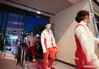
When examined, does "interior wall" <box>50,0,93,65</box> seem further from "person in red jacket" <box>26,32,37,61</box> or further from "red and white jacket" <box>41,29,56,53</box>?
"person in red jacket" <box>26,32,37,61</box>

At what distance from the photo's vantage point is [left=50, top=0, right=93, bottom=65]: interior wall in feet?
13.0

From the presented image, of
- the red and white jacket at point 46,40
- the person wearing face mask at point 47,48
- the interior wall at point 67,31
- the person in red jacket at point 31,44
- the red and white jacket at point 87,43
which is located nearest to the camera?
the red and white jacket at point 87,43

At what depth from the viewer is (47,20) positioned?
18.0 ft

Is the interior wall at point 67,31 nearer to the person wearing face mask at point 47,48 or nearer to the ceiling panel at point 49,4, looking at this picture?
the ceiling panel at point 49,4

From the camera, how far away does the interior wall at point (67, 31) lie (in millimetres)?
3959

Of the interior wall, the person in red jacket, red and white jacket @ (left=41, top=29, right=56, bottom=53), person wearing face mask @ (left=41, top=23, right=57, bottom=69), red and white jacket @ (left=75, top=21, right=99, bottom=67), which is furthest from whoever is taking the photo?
the person in red jacket

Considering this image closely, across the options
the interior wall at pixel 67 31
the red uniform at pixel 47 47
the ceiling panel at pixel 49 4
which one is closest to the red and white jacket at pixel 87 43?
the red uniform at pixel 47 47

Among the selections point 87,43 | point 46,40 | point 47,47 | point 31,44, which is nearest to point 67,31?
Result: point 46,40

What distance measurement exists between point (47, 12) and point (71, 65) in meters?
2.40

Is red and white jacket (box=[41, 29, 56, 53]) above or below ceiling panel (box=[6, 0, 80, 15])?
below

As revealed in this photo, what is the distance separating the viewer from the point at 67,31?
433cm

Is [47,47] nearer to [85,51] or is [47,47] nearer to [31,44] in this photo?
[31,44]

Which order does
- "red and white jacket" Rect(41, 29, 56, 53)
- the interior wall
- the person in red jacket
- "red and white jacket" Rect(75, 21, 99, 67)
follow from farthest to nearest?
1. the person in red jacket
2. the interior wall
3. "red and white jacket" Rect(41, 29, 56, 53)
4. "red and white jacket" Rect(75, 21, 99, 67)

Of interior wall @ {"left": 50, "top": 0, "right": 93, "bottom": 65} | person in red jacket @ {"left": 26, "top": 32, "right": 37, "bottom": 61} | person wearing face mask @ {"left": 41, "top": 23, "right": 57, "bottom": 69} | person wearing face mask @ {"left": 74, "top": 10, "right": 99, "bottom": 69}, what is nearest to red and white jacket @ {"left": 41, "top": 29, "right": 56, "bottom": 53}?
person wearing face mask @ {"left": 41, "top": 23, "right": 57, "bottom": 69}
